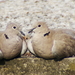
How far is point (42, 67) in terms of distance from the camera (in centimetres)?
313

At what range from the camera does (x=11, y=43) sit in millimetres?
3078

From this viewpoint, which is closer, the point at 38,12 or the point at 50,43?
the point at 50,43

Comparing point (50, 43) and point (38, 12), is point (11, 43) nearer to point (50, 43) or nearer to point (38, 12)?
point (50, 43)

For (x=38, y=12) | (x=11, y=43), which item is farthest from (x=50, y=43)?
(x=38, y=12)

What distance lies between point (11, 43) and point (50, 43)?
1.68ft

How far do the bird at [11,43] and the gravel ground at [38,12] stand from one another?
1394mm

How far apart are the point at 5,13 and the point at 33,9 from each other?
2.32 ft

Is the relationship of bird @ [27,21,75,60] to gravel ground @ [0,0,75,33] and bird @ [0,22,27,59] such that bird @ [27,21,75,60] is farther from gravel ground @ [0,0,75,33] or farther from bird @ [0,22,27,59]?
gravel ground @ [0,0,75,33]

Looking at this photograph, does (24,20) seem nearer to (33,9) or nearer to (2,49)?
(33,9)

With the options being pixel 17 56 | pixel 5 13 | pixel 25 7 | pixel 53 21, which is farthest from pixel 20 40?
pixel 25 7

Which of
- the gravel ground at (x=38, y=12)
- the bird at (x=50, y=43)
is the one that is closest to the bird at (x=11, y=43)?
the bird at (x=50, y=43)

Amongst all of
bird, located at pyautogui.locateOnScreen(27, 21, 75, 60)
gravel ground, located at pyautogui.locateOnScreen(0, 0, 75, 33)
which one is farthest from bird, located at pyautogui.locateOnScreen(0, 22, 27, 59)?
gravel ground, located at pyautogui.locateOnScreen(0, 0, 75, 33)

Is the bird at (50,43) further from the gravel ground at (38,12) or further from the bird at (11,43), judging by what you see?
the gravel ground at (38,12)

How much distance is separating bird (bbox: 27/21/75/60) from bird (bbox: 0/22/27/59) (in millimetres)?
176
